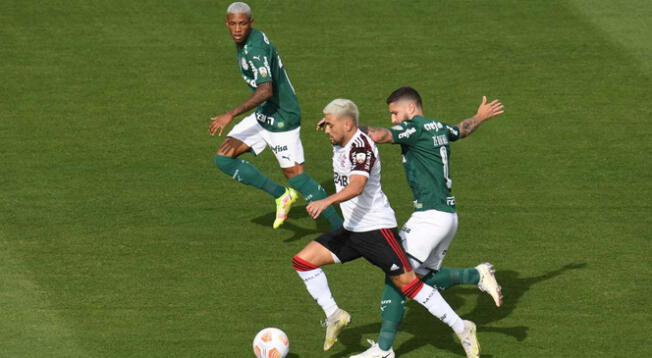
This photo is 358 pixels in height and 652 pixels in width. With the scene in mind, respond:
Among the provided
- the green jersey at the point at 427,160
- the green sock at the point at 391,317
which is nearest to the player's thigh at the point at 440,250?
the green jersey at the point at 427,160

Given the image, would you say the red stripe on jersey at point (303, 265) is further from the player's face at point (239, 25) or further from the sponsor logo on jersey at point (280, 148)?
the player's face at point (239, 25)

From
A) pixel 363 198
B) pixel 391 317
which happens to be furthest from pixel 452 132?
pixel 391 317

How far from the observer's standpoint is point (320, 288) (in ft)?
40.0

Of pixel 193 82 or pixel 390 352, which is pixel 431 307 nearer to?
pixel 390 352

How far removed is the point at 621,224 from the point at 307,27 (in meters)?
8.12

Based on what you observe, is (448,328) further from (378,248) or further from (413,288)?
(378,248)

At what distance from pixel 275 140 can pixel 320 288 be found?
141 inches

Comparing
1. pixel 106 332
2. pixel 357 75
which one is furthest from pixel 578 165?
pixel 106 332

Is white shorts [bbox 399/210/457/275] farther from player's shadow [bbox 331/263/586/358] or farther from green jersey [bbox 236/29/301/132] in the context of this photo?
green jersey [bbox 236/29/301/132]

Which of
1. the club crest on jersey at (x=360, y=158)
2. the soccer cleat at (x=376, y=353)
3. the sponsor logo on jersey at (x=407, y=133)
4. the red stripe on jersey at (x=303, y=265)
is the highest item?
the sponsor logo on jersey at (x=407, y=133)

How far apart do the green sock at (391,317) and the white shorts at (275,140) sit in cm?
365

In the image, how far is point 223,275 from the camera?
1404cm

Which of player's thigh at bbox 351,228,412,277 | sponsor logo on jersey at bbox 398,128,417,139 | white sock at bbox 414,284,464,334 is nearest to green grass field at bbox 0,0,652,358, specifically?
white sock at bbox 414,284,464,334

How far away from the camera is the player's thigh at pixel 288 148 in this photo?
15273 millimetres
